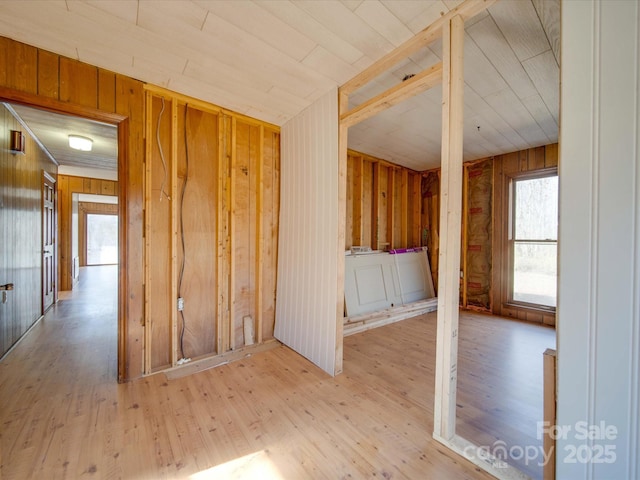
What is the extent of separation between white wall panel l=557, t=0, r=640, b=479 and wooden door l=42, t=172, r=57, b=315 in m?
5.95

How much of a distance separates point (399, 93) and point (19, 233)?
433 cm

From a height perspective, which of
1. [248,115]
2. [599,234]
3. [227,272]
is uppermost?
[248,115]

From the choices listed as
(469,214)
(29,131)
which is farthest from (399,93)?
(29,131)

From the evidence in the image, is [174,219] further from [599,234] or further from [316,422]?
[599,234]

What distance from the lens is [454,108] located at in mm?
1598

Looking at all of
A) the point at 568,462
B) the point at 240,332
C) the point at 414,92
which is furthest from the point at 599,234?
the point at 240,332

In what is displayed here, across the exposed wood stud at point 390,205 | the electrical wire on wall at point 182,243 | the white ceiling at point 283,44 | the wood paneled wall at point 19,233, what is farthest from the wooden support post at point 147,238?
the exposed wood stud at point 390,205

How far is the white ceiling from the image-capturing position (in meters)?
1.62

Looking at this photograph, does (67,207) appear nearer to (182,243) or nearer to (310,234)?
(182,243)

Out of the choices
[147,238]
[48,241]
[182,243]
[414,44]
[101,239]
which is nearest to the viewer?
[414,44]

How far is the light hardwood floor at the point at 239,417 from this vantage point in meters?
1.46

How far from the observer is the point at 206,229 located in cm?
279

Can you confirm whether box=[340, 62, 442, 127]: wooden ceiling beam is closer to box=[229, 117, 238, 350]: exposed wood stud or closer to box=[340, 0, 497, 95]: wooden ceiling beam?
box=[340, 0, 497, 95]: wooden ceiling beam

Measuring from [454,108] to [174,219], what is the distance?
2.51 meters
